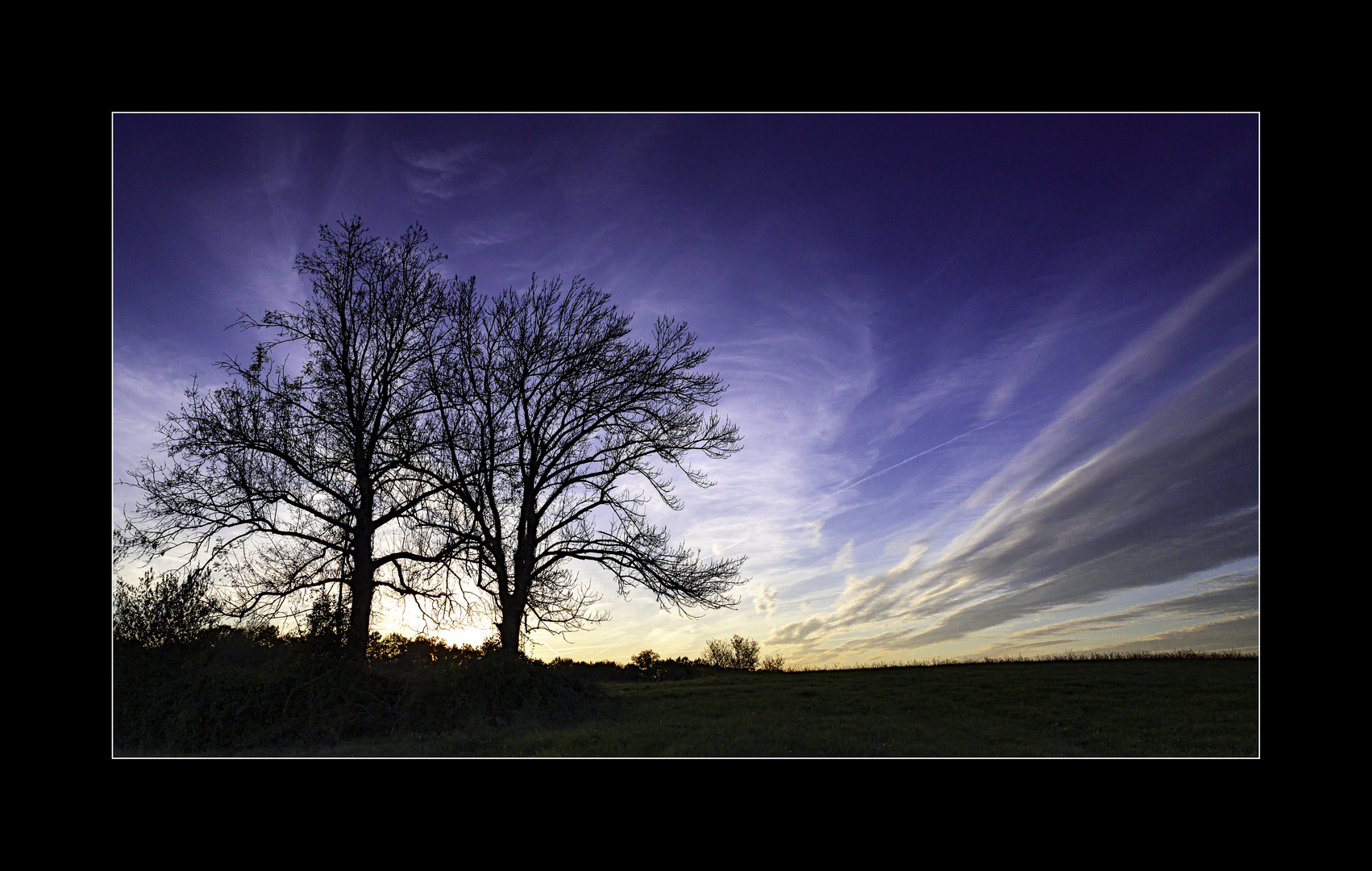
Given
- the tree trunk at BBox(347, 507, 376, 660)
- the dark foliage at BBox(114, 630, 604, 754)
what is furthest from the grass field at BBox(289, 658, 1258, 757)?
the tree trunk at BBox(347, 507, 376, 660)

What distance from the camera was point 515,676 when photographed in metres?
17.4

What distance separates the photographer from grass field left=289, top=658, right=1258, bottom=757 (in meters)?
12.5

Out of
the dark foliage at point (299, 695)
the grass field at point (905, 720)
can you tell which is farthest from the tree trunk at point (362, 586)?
the grass field at point (905, 720)

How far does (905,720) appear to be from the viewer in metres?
15.6

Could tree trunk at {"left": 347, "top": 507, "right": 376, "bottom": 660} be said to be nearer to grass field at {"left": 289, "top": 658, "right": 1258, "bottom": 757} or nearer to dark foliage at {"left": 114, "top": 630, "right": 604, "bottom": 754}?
dark foliage at {"left": 114, "top": 630, "right": 604, "bottom": 754}

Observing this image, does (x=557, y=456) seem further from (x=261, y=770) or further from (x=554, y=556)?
(x=261, y=770)

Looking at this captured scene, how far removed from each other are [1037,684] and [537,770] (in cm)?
1913

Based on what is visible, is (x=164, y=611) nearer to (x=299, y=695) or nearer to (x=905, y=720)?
(x=299, y=695)

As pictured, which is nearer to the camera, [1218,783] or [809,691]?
[1218,783]

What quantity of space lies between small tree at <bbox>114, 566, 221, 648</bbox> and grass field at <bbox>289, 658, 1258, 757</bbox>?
4.75 meters

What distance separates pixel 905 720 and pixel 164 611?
742 inches
